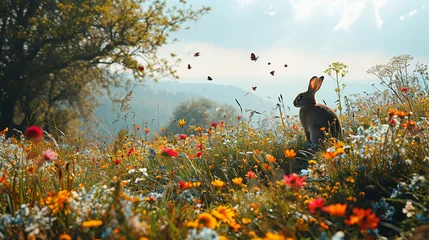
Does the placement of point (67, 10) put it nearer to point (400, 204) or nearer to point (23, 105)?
point (23, 105)

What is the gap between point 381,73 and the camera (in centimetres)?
761

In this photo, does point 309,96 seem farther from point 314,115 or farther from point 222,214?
point 222,214

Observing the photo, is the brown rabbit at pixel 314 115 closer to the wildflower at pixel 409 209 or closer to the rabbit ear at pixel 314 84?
the rabbit ear at pixel 314 84

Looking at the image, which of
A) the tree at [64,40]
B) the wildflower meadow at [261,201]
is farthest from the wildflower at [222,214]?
the tree at [64,40]

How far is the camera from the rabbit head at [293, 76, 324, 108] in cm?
592

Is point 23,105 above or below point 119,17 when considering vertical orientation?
below

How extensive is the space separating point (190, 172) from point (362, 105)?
4148 mm

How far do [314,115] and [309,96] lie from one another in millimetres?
494

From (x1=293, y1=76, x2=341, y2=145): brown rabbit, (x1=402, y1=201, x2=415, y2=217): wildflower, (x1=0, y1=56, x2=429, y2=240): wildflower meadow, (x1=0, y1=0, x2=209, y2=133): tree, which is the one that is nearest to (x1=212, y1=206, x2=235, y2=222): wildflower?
(x1=0, y1=56, x2=429, y2=240): wildflower meadow

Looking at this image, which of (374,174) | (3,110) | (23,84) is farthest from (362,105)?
(3,110)

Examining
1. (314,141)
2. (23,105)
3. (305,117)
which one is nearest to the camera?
(314,141)

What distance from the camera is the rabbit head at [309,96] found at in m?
5.92

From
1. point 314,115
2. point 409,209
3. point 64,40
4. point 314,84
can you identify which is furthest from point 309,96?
point 64,40

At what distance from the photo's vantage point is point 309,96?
5.98 meters
